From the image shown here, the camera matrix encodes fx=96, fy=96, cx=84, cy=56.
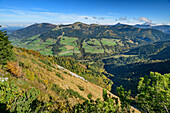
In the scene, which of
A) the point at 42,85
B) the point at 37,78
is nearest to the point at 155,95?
the point at 42,85

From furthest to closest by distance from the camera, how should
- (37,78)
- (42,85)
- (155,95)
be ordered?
1. (37,78)
2. (42,85)
3. (155,95)

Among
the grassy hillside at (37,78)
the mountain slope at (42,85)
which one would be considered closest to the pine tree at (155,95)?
the mountain slope at (42,85)

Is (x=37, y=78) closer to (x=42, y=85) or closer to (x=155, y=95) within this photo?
(x=42, y=85)

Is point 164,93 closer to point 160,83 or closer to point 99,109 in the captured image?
point 160,83

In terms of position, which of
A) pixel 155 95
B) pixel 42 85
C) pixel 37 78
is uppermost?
pixel 155 95

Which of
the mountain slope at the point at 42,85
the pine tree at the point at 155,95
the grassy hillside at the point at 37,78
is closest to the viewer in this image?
the pine tree at the point at 155,95

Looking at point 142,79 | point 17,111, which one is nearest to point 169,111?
point 142,79

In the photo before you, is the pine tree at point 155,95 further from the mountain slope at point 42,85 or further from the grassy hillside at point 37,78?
the grassy hillside at point 37,78

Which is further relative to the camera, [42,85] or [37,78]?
[37,78]

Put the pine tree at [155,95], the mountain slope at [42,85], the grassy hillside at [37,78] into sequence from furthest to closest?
1. the grassy hillside at [37,78]
2. the mountain slope at [42,85]
3. the pine tree at [155,95]

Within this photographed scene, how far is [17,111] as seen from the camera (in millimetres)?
12992

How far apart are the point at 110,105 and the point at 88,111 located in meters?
3.43

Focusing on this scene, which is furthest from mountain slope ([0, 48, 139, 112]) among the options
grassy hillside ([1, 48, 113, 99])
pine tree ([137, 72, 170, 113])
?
pine tree ([137, 72, 170, 113])

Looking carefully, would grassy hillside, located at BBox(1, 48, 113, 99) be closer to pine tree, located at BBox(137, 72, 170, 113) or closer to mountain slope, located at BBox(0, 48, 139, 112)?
mountain slope, located at BBox(0, 48, 139, 112)
